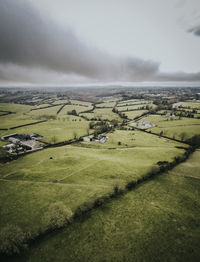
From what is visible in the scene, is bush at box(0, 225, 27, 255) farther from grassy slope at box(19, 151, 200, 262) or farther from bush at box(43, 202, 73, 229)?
bush at box(43, 202, 73, 229)

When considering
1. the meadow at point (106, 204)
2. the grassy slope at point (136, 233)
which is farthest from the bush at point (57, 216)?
the grassy slope at point (136, 233)

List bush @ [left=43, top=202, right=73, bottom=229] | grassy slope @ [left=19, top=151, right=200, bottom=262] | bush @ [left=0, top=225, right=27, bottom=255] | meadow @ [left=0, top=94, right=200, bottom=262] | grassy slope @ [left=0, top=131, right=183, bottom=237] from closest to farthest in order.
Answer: bush @ [left=0, top=225, right=27, bottom=255]
grassy slope @ [left=19, top=151, right=200, bottom=262]
meadow @ [left=0, top=94, right=200, bottom=262]
bush @ [left=43, top=202, right=73, bottom=229]
grassy slope @ [left=0, top=131, right=183, bottom=237]

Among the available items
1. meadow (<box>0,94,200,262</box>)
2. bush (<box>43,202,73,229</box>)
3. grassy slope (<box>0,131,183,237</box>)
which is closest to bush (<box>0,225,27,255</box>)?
meadow (<box>0,94,200,262</box>)

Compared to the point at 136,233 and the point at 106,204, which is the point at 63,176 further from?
the point at 136,233

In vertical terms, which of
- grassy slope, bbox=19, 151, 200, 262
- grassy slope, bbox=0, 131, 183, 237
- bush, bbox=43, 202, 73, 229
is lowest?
grassy slope, bbox=19, 151, 200, 262

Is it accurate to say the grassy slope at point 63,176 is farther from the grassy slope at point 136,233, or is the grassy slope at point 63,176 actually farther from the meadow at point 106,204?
the grassy slope at point 136,233

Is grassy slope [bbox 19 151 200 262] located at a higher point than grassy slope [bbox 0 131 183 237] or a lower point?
lower

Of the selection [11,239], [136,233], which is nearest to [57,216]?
[11,239]
